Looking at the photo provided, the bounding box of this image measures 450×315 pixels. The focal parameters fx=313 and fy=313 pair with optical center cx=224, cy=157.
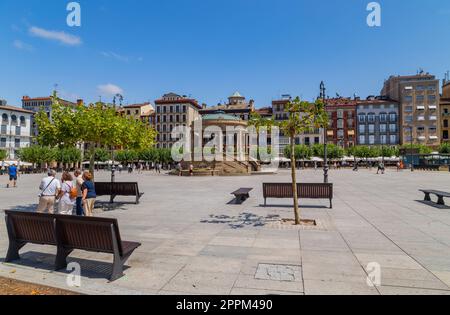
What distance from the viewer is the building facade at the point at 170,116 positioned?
3418 inches

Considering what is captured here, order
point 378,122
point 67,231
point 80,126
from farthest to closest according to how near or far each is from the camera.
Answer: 1. point 378,122
2. point 80,126
3. point 67,231

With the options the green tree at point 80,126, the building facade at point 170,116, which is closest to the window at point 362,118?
the building facade at point 170,116

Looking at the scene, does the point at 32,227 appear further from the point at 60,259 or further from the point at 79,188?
the point at 79,188

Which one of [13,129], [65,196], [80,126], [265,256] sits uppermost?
[13,129]

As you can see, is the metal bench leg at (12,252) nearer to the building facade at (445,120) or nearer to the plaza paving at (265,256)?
the plaza paving at (265,256)

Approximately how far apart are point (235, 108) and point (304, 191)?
7614cm

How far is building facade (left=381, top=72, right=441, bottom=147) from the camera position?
76.4m

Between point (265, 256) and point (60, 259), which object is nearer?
point (60, 259)

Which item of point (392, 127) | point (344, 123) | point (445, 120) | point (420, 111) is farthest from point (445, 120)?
point (344, 123)

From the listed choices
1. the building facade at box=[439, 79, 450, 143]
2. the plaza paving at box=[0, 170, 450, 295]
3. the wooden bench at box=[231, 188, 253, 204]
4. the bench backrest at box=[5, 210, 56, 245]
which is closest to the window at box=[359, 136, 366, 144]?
the building facade at box=[439, 79, 450, 143]

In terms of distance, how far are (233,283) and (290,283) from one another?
2.56ft

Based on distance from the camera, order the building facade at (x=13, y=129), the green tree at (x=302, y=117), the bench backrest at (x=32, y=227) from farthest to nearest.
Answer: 1. the building facade at (x=13, y=129)
2. the green tree at (x=302, y=117)
3. the bench backrest at (x=32, y=227)

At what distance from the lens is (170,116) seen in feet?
287

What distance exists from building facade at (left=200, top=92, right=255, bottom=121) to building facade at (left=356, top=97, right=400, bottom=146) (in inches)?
1116
